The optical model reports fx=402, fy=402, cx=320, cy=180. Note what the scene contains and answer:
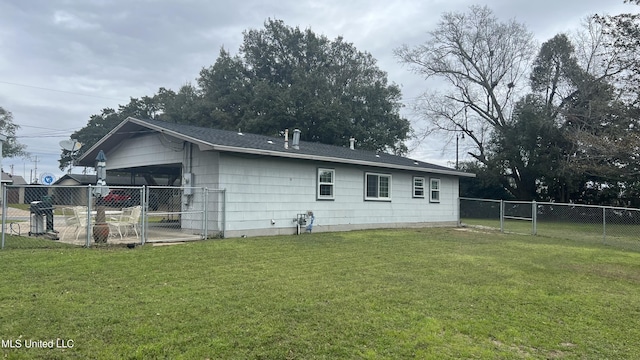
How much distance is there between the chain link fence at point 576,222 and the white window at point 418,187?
3.16m

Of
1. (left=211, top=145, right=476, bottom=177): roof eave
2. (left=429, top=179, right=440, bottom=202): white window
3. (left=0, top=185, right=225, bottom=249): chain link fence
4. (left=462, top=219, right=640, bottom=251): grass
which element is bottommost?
(left=462, top=219, right=640, bottom=251): grass

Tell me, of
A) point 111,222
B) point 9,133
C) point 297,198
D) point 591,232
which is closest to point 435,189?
point 591,232

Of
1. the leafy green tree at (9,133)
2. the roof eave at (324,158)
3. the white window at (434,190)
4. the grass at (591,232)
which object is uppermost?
the leafy green tree at (9,133)

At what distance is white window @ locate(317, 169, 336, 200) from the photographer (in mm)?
13367

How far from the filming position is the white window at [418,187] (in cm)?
1702

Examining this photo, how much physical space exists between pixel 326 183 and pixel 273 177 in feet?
7.46

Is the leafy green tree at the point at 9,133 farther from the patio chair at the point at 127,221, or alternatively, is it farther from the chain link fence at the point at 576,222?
the chain link fence at the point at 576,222

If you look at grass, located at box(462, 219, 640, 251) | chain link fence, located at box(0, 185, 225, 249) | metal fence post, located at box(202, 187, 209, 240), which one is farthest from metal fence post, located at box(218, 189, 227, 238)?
grass, located at box(462, 219, 640, 251)

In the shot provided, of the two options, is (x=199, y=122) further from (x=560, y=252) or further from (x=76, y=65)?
(x=560, y=252)

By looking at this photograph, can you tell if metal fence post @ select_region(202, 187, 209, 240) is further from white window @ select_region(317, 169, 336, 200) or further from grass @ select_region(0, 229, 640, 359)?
white window @ select_region(317, 169, 336, 200)

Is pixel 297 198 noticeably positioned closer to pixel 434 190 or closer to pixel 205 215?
pixel 205 215

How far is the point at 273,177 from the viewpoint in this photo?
39.2 feet

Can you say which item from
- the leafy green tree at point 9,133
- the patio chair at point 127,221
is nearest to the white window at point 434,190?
the patio chair at point 127,221

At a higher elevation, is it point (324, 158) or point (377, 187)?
point (324, 158)
